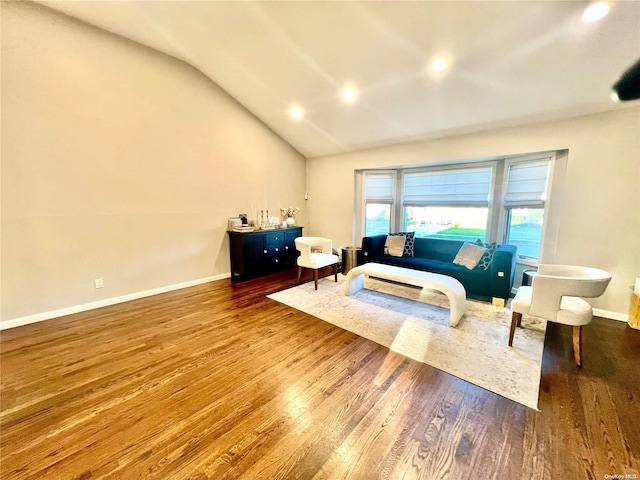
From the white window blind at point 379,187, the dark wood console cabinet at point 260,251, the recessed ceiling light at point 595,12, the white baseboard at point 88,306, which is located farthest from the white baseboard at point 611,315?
the white baseboard at point 88,306

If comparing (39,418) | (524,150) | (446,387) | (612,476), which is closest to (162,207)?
(39,418)

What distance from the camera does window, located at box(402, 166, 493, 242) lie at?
4.23 meters

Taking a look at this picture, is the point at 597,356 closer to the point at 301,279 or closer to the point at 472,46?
the point at 472,46

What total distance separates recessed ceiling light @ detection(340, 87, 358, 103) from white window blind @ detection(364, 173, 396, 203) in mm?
1854

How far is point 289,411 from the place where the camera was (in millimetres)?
1731

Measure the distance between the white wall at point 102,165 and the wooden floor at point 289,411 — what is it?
914mm

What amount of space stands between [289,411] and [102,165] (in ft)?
12.0

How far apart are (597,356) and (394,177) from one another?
379 cm

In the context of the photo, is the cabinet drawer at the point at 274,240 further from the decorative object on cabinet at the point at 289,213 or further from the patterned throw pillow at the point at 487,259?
the patterned throw pillow at the point at 487,259

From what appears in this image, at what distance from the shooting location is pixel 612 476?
1321mm

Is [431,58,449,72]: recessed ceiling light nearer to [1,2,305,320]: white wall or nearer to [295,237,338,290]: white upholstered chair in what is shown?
[295,237,338,290]: white upholstered chair

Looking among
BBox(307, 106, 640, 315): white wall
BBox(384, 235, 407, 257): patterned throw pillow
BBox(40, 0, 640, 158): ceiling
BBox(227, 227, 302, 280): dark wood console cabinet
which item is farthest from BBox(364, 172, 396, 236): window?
BBox(307, 106, 640, 315): white wall

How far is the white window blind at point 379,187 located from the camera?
5.24 metres

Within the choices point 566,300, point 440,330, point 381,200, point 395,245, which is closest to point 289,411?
point 440,330
